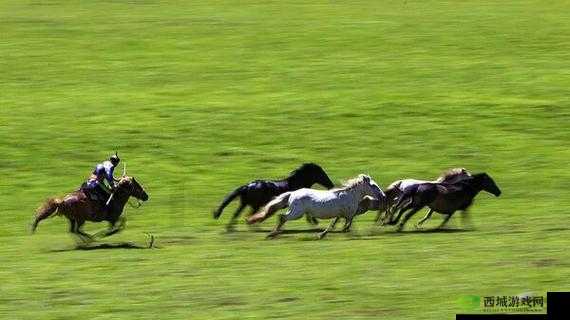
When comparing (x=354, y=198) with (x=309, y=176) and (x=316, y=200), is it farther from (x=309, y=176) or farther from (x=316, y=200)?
(x=309, y=176)

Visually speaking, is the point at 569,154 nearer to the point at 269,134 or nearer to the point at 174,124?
the point at 269,134

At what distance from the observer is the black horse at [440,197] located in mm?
23062

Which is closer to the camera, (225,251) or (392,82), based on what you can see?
(225,251)

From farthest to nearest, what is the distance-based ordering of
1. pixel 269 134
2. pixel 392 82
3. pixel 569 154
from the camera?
pixel 392 82 < pixel 269 134 < pixel 569 154

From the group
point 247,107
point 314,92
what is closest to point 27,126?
point 247,107

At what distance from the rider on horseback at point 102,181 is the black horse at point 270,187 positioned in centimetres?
265

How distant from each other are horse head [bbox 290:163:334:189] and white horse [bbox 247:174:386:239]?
1329 millimetres

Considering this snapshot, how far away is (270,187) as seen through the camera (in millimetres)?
23750

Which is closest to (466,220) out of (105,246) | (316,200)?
(316,200)

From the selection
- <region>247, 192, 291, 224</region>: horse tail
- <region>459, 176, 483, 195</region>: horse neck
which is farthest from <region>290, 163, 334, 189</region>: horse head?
<region>459, 176, 483, 195</region>: horse neck

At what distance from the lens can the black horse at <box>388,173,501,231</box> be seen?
23062 mm

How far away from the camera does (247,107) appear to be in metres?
39.0

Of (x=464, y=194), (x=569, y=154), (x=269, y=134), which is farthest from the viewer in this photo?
(x=269, y=134)

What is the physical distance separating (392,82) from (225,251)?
22.6m
